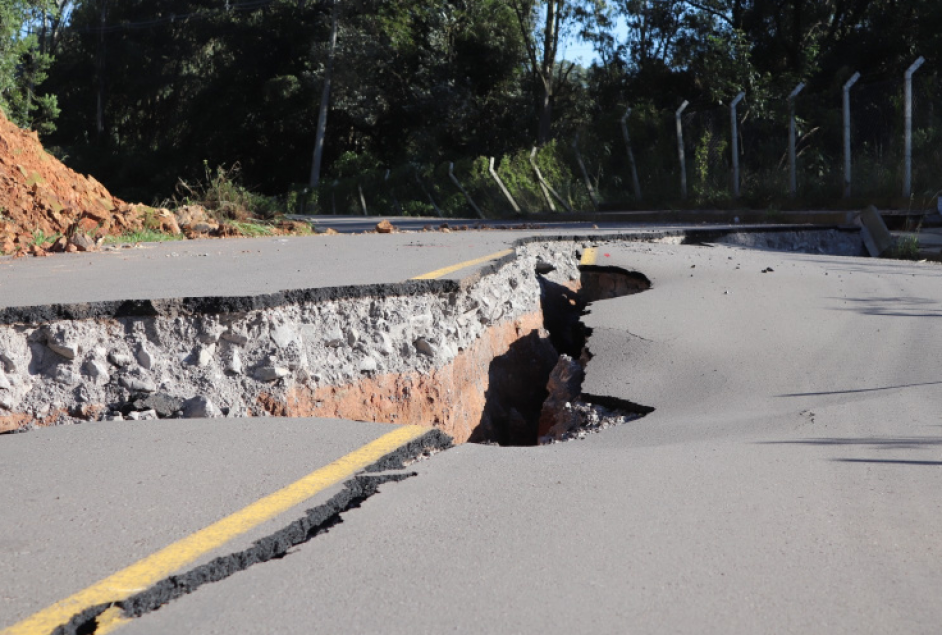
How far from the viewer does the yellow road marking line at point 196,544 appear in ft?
7.22

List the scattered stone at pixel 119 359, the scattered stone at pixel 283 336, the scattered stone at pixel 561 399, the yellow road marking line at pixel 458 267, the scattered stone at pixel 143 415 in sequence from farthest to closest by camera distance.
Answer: the yellow road marking line at pixel 458 267, the scattered stone at pixel 561 399, the scattered stone at pixel 283 336, the scattered stone at pixel 119 359, the scattered stone at pixel 143 415

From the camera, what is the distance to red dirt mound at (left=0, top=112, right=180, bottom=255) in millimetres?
9641

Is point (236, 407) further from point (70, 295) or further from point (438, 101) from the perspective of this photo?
point (438, 101)

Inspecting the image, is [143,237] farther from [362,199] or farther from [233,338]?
[362,199]

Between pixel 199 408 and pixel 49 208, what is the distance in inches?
281

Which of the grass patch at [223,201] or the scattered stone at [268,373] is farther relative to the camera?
the grass patch at [223,201]

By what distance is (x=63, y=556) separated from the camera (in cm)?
255

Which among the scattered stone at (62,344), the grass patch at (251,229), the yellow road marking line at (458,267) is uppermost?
the grass patch at (251,229)

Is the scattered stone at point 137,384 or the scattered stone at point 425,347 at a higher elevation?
the scattered stone at point 137,384

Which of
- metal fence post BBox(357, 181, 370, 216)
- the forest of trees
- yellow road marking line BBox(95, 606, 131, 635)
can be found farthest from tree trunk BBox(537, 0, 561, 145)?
yellow road marking line BBox(95, 606, 131, 635)

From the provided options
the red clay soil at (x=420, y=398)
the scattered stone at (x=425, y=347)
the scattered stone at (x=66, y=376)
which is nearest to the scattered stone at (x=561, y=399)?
the red clay soil at (x=420, y=398)

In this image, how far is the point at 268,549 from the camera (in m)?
2.59

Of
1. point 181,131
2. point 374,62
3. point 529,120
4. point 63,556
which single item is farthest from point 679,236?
point 181,131

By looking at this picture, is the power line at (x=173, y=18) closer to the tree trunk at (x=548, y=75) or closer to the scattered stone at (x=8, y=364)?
the tree trunk at (x=548, y=75)
